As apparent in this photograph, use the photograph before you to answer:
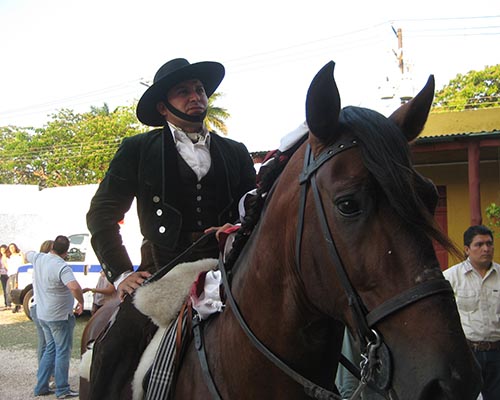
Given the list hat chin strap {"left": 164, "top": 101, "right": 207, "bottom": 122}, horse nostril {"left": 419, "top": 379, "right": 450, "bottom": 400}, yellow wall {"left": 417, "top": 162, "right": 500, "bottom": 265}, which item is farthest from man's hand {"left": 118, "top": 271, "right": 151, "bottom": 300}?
yellow wall {"left": 417, "top": 162, "right": 500, "bottom": 265}

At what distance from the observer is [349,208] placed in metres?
1.48

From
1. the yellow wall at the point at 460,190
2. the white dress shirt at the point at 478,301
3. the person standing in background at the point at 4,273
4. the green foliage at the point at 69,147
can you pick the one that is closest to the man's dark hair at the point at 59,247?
the white dress shirt at the point at 478,301

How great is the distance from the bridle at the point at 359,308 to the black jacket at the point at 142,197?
3.71 ft

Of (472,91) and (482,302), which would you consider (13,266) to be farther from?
(472,91)

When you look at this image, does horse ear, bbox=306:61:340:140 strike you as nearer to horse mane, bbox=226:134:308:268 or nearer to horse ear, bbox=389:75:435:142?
horse ear, bbox=389:75:435:142

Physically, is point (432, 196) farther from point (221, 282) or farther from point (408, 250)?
point (221, 282)

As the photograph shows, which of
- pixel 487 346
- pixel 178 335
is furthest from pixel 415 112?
pixel 487 346

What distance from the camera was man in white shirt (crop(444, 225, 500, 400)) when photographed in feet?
15.5

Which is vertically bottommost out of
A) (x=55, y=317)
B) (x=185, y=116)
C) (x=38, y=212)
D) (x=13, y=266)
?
(x=55, y=317)

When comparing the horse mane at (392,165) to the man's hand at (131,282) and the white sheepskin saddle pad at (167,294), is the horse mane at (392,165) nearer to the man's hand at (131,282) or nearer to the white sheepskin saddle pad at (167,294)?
the white sheepskin saddle pad at (167,294)

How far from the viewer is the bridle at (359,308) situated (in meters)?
1.34

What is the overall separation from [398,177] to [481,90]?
35.2m

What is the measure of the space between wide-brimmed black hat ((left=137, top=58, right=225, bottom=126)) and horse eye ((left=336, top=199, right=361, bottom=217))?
179cm

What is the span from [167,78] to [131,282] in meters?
1.27
